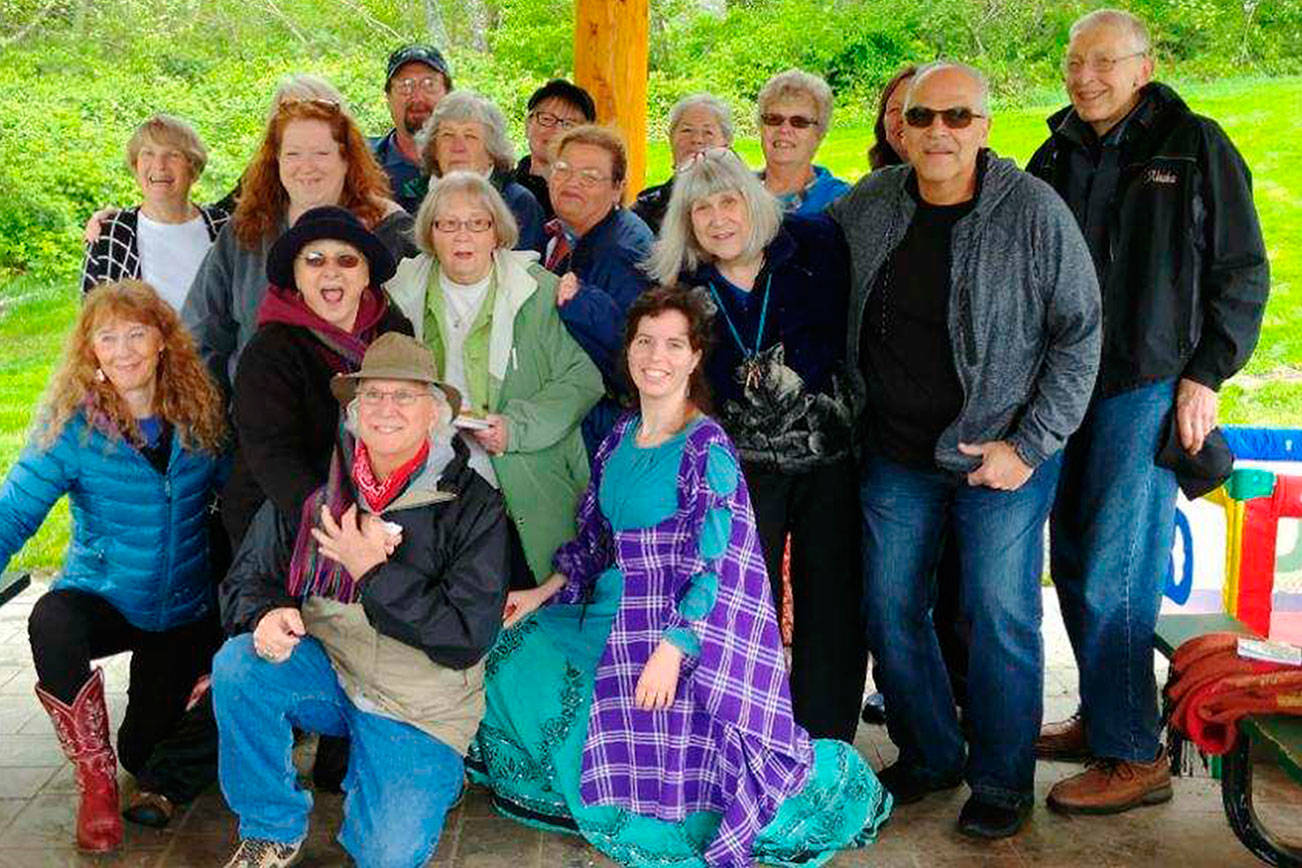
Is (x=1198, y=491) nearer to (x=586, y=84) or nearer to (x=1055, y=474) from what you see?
(x=1055, y=474)

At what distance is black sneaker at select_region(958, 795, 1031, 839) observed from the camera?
3623 mm

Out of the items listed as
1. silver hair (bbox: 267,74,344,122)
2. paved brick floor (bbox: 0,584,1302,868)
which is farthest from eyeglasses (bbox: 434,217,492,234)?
paved brick floor (bbox: 0,584,1302,868)

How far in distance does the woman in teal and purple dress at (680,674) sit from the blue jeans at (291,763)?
1.42ft

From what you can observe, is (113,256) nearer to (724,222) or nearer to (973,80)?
(724,222)

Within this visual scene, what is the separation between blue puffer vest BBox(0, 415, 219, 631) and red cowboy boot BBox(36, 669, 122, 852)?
0.26 meters

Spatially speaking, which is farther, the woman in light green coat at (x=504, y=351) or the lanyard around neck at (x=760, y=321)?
the woman in light green coat at (x=504, y=351)

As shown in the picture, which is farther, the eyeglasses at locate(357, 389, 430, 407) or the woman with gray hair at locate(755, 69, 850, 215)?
the woman with gray hair at locate(755, 69, 850, 215)

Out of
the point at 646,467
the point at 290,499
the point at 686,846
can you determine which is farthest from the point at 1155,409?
the point at 290,499

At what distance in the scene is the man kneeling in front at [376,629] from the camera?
3.16 m

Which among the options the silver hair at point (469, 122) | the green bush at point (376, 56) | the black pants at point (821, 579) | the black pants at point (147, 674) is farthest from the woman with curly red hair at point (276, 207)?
the green bush at point (376, 56)

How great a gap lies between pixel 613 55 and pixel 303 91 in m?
1.45

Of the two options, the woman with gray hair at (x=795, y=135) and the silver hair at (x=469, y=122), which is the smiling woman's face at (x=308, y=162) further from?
the woman with gray hair at (x=795, y=135)

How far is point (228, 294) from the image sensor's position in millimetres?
4000

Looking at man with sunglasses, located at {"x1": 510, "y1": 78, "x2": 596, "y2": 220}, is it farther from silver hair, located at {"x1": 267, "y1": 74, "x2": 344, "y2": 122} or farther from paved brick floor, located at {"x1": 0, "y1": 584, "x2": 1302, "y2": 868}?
paved brick floor, located at {"x1": 0, "y1": 584, "x2": 1302, "y2": 868}
